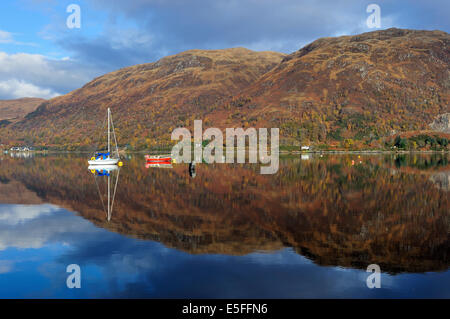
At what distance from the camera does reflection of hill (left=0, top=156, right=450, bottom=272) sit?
581 inches

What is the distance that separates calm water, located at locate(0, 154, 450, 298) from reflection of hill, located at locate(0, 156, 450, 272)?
0.07 meters

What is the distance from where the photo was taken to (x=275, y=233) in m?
17.4

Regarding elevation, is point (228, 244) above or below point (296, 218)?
below

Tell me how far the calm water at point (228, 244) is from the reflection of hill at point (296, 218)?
0.21 ft

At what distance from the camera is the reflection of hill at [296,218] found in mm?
14766

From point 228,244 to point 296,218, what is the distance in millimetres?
6220

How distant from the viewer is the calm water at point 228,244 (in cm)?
1120

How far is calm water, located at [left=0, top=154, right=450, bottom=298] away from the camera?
1120 centimetres

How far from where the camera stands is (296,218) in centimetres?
2067

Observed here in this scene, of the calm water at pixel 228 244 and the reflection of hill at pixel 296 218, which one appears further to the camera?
the reflection of hill at pixel 296 218

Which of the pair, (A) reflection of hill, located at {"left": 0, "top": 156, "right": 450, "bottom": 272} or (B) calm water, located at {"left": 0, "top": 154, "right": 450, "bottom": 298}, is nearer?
(B) calm water, located at {"left": 0, "top": 154, "right": 450, "bottom": 298}

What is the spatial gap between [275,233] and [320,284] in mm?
6185

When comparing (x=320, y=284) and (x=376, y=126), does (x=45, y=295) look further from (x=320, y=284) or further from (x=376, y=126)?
(x=376, y=126)
